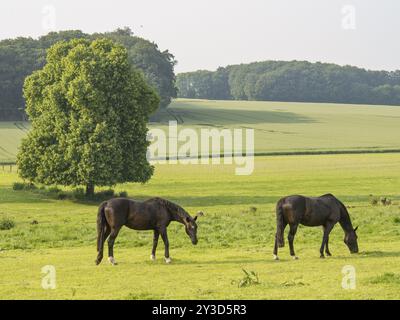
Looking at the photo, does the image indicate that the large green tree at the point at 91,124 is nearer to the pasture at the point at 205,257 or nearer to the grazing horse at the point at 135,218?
the pasture at the point at 205,257

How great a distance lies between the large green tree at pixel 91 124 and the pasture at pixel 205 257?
300 cm

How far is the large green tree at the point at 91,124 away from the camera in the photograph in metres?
60.4

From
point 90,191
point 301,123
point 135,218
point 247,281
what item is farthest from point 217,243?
point 301,123

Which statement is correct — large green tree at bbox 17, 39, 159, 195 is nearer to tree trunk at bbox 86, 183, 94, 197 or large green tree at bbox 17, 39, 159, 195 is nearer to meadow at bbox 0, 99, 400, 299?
tree trunk at bbox 86, 183, 94, 197

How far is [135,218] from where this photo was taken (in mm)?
25109

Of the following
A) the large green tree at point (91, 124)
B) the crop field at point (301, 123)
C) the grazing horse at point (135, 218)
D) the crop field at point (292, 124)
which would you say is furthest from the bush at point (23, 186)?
the crop field at point (301, 123)

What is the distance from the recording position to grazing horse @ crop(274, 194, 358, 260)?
25.2 meters

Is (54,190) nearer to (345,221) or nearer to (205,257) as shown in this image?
(205,257)

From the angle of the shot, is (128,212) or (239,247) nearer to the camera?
(128,212)

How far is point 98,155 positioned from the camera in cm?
5997
